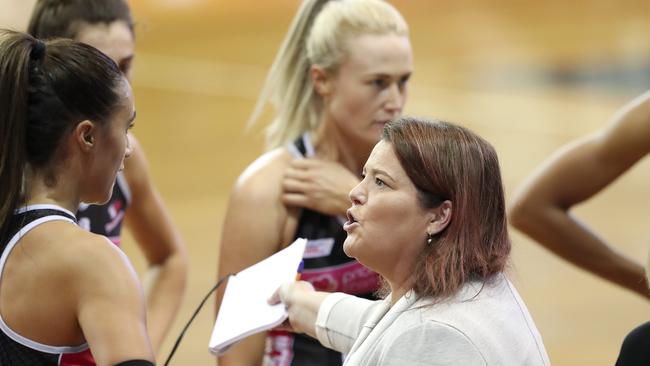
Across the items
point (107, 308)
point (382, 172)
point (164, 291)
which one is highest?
point (382, 172)

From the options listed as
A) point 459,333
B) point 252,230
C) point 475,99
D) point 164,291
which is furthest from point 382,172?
point 475,99

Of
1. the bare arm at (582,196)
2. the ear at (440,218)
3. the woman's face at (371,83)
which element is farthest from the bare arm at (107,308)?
the bare arm at (582,196)

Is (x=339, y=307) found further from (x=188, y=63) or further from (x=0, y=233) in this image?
(x=188, y=63)

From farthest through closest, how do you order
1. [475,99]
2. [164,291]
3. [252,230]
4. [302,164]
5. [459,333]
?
1. [475,99]
2. [164,291]
3. [302,164]
4. [252,230]
5. [459,333]

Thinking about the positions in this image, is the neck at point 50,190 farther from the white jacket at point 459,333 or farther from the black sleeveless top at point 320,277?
the black sleeveless top at point 320,277

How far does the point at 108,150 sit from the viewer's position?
77.9 inches

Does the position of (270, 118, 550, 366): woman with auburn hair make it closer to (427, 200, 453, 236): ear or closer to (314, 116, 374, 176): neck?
(427, 200, 453, 236): ear

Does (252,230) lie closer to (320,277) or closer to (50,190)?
(320,277)

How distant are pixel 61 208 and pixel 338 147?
3.74ft

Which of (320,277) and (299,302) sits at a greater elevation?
(299,302)

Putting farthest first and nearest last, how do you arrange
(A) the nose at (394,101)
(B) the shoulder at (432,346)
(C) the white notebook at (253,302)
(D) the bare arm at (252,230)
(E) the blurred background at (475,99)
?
(E) the blurred background at (475,99) → (A) the nose at (394,101) → (D) the bare arm at (252,230) → (C) the white notebook at (253,302) → (B) the shoulder at (432,346)

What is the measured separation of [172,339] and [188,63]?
4742mm

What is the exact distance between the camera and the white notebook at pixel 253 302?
2.08m

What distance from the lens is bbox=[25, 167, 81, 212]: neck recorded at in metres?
1.94
